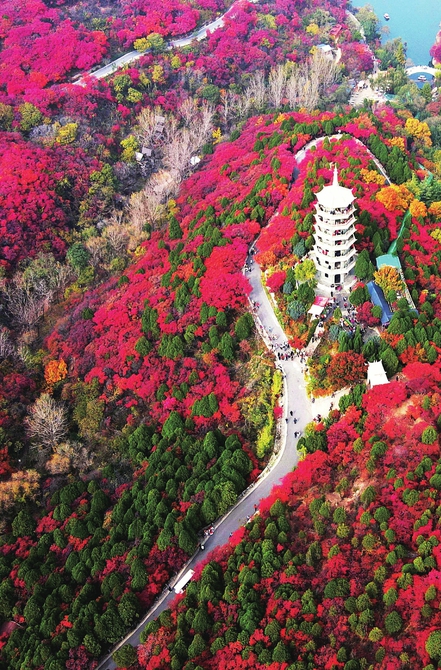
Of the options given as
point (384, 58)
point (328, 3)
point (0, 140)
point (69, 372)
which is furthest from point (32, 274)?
point (328, 3)

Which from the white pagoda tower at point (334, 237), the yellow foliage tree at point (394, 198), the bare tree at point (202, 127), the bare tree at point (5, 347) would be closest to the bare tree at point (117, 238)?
the bare tree at point (5, 347)

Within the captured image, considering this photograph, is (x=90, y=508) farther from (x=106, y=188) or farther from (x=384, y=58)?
(x=384, y=58)

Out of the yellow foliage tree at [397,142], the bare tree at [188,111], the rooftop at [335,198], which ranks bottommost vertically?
the yellow foliage tree at [397,142]

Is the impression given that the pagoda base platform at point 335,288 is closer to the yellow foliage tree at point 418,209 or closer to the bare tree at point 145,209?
the yellow foliage tree at point 418,209

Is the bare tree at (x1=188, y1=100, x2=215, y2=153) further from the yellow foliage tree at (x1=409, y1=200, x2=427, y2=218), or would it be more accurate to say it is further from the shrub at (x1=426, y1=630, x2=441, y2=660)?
the shrub at (x1=426, y1=630, x2=441, y2=660)

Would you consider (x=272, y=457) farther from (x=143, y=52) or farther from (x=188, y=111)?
(x=143, y=52)

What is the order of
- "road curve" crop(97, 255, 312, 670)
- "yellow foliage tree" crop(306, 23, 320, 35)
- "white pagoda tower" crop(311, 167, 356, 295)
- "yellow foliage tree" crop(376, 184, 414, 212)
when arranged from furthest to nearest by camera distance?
1. "yellow foliage tree" crop(306, 23, 320, 35)
2. "yellow foliage tree" crop(376, 184, 414, 212)
3. "white pagoda tower" crop(311, 167, 356, 295)
4. "road curve" crop(97, 255, 312, 670)

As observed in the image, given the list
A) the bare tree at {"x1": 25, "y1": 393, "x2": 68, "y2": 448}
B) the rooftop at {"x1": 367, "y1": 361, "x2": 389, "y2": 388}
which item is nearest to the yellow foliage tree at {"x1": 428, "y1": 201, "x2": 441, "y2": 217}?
the rooftop at {"x1": 367, "y1": 361, "x2": 389, "y2": 388}

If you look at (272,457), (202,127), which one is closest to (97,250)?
(202,127)
